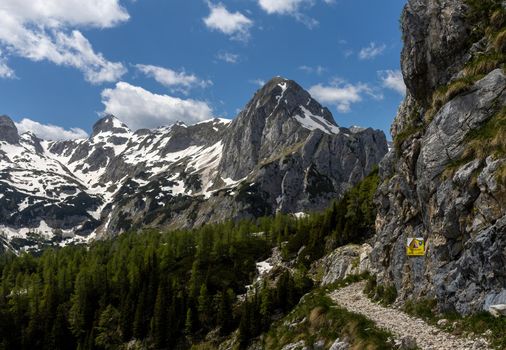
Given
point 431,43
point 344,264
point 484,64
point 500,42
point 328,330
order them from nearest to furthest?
point 328,330 < point 484,64 < point 500,42 < point 431,43 < point 344,264

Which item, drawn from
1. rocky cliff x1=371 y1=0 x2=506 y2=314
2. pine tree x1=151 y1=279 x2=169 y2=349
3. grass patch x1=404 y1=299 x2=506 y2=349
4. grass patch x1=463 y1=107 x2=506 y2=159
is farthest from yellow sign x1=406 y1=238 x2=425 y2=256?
pine tree x1=151 y1=279 x2=169 y2=349

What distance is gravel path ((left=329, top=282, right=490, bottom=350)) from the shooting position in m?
24.6

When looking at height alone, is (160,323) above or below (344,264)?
below

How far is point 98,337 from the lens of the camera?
95312 millimetres

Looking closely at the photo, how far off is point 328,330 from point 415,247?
40.6 ft

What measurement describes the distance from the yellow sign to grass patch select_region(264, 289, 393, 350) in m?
9.13

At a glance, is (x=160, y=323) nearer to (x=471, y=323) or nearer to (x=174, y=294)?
(x=174, y=294)

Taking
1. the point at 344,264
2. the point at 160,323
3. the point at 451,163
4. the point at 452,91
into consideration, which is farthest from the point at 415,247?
the point at 160,323

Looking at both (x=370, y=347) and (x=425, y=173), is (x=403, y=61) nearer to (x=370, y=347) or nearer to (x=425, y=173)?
(x=425, y=173)

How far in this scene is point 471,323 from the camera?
26328mm

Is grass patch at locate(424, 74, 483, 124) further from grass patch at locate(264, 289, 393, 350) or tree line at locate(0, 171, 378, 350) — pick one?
tree line at locate(0, 171, 378, 350)

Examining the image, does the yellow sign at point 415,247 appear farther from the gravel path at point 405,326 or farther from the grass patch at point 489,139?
the grass patch at point 489,139

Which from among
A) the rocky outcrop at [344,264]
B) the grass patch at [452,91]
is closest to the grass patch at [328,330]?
the rocky outcrop at [344,264]

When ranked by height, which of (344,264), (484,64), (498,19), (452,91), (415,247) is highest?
(498,19)
